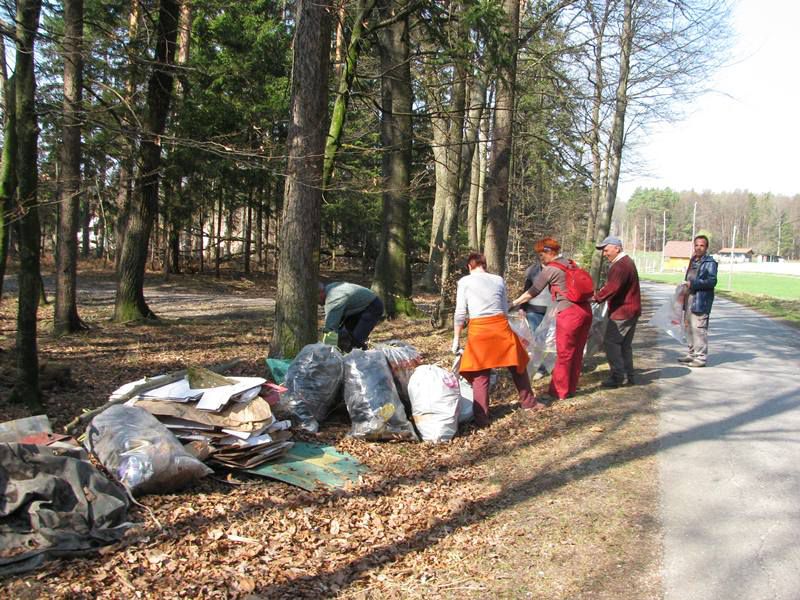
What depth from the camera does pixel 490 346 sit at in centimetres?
670

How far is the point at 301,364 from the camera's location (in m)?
6.25

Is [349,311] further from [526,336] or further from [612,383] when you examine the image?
[612,383]

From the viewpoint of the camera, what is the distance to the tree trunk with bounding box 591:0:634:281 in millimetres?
18016

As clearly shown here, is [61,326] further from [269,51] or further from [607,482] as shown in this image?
[269,51]

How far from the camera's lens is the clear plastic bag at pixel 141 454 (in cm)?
426

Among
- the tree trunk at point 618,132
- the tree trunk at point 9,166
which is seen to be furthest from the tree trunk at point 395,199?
the tree trunk at point 9,166

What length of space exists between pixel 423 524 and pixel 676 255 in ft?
309

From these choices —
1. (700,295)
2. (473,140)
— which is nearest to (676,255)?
(473,140)

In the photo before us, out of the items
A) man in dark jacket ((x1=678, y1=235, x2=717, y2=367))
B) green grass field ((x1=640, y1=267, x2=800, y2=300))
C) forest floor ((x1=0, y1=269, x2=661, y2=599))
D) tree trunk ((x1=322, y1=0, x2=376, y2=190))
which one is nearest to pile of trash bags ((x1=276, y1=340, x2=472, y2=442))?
forest floor ((x1=0, y1=269, x2=661, y2=599))

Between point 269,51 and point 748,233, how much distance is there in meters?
127

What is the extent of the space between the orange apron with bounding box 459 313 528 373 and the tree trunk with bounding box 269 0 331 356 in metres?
2.11

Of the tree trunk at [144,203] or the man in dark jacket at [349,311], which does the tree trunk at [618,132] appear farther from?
the man in dark jacket at [349,311]

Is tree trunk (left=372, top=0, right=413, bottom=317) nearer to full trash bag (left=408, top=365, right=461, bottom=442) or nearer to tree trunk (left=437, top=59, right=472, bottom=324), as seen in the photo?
→ tree trunk (left=437, top=59, right=472, bottom=324)

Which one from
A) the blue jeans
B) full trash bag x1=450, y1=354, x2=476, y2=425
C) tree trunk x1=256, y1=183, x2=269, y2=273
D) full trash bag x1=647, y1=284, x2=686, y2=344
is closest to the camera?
full trash bag x1=450, y1=354, x2=476, y2=425
